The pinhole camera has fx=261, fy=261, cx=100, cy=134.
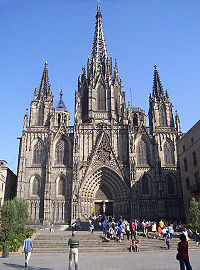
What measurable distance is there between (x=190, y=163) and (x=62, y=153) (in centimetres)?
1978

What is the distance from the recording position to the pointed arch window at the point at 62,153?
4210 centimetres

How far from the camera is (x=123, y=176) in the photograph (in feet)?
133

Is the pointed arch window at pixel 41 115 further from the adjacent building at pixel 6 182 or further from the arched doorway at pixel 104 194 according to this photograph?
the arched doorway at pixel 104 194

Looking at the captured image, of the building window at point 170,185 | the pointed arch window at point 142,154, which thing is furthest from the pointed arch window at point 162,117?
the building window at point 170,185

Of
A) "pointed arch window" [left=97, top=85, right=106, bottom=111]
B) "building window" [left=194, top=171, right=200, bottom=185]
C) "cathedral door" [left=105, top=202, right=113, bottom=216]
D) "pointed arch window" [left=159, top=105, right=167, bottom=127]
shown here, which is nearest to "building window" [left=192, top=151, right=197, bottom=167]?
"building window" [left=194, top=171, right=200, bottom=185]

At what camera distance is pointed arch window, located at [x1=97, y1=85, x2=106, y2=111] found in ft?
154

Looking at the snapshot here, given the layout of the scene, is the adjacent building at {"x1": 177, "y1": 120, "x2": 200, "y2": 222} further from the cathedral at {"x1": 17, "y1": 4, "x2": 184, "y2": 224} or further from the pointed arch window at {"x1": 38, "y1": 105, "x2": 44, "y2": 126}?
the pointed arch window at {"x1": 38, "y1": 105, "x2": 44, "y2": 126}

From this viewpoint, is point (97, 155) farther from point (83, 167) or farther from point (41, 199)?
point (41, 199)

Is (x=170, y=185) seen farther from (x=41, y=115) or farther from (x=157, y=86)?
(x=41, y=115)

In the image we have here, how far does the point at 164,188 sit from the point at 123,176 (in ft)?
21.6

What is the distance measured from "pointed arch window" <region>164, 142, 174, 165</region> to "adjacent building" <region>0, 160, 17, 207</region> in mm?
25980

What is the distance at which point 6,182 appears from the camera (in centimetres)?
4231

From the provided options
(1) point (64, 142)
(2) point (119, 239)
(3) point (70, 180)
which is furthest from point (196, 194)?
(1) point (64, 142)

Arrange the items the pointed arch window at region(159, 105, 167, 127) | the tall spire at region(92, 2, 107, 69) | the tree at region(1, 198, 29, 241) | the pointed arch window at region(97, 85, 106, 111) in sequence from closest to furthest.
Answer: the tree at region(1, 198, 29, 241)
the pointed arch window at region(159, 105, 167, 127)
the pointed arch window at region(97, 85, 106, 111)
the tall spire at region(92, 2, 107, 69)
